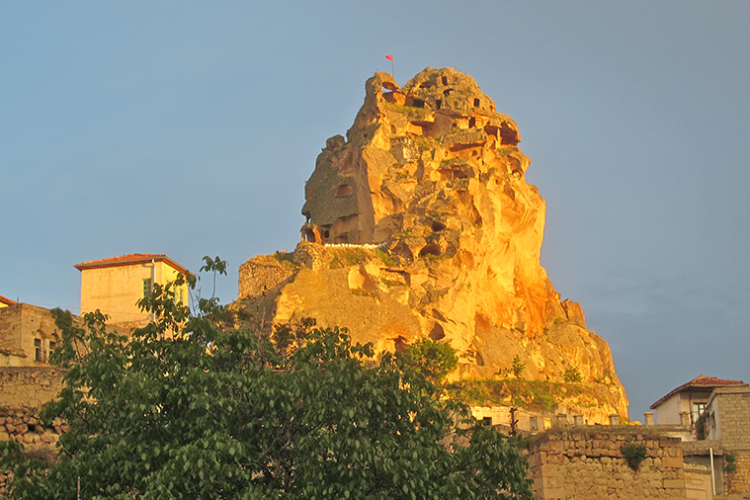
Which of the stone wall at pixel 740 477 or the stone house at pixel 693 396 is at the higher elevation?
the stone house at pixel 693 396

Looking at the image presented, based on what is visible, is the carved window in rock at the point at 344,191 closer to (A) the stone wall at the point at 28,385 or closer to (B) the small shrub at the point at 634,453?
(A) the stone wall at the point at 28,385

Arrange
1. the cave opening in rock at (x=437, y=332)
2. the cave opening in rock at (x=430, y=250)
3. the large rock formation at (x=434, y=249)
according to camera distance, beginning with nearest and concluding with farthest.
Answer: the large rock formation at (x=434, y=249), the cave opening in rock at (x=437, y=332), the cave opening in rock at (x=430, y=250)

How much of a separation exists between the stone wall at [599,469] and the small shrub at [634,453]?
0.22ft

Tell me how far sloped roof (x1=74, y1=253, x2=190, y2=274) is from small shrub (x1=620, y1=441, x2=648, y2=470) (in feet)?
77.2

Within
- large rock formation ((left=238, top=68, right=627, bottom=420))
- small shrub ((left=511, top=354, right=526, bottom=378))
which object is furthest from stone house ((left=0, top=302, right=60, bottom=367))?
small shrub ((left=511, top=354, right=526, bottom=378))

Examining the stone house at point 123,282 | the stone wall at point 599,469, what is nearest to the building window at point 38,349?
the stone house at point 123,282

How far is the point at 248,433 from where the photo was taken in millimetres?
14781

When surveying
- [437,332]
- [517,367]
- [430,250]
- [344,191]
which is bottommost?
[517,367]

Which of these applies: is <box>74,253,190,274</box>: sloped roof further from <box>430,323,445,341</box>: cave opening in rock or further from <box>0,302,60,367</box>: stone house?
<box>430,323,445,341</box>: cave opening in rock

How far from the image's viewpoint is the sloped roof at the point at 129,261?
3766 cm

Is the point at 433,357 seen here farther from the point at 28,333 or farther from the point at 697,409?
the point at 28,333

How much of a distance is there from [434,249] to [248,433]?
50568 millimetres

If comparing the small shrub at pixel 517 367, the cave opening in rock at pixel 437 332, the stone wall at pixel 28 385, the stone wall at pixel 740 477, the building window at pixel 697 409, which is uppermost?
the cave opening in rock at pixel 437 332

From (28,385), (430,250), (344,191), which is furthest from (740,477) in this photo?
(344,191)
